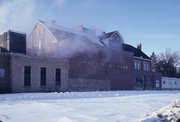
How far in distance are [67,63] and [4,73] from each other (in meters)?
6.56

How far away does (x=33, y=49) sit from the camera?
27.7 m

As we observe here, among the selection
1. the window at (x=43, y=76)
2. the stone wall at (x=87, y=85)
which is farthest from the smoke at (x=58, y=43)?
the window at (x=43, y=76)

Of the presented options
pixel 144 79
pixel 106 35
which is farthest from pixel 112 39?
pixel 144 79

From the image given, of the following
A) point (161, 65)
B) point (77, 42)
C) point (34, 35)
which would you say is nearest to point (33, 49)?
point (34, 35)

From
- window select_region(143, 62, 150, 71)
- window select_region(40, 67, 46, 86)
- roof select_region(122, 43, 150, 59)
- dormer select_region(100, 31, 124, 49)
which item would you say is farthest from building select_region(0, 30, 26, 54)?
window select_region(143, 62, 150, 71)

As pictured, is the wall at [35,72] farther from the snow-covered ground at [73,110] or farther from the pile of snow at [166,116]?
the pile of snow at [166,116]

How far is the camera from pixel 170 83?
40.2 m

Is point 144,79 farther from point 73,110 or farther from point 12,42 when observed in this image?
point 73,110

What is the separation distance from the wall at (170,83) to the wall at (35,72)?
922 inches

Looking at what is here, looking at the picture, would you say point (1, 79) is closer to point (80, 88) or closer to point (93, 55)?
point (80, 88)

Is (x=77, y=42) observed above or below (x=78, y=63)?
above

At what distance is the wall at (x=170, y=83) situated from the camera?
38750mm

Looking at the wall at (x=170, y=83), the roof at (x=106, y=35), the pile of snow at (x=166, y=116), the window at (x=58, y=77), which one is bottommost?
the wall at (x=170, y=83)

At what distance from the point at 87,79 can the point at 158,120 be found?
65.3 ft
